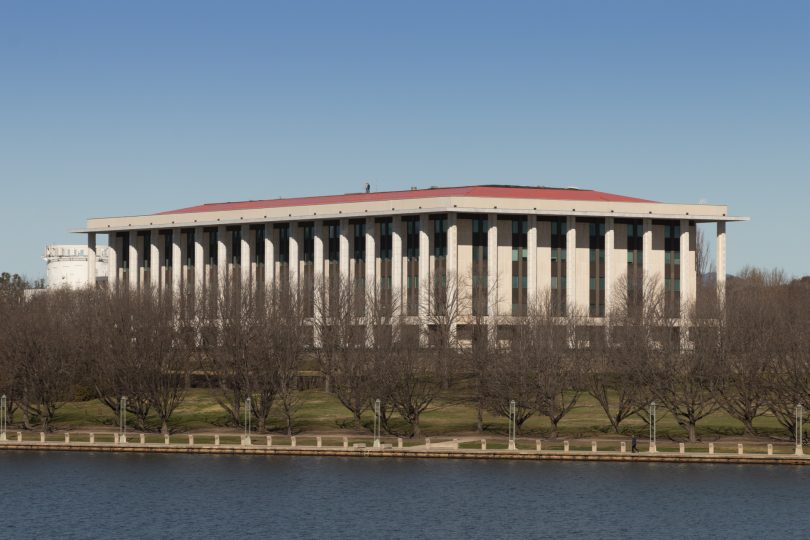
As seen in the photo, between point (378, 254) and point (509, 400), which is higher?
point (378, 254)

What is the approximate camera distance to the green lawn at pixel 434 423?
116438mm

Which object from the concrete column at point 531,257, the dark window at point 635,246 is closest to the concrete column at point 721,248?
the dark window at point 635,246

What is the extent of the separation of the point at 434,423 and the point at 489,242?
4541 cm

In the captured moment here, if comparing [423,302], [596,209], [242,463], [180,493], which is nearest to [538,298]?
[423,302]

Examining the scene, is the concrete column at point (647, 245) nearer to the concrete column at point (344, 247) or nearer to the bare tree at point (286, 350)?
the concrete column at point (344, 247)

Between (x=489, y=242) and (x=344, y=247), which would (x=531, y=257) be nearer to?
(x=489, y=242)

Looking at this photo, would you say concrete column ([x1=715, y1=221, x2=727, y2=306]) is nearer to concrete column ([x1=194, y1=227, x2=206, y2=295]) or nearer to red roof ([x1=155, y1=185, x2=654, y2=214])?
red roof ([x1=155, y1=185, x2=654, y2=214])

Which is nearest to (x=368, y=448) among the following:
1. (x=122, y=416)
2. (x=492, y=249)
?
(x=122, y=416)

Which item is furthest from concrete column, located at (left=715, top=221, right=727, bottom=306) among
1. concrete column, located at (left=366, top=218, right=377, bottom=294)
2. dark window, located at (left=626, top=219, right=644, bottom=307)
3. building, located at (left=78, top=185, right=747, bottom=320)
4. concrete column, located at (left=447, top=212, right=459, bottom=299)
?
concrete column, located at (left=366, top=218, right=377, bottom=294)

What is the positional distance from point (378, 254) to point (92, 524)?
93406 millimetres

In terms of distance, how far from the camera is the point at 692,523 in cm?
8225

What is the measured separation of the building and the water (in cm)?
5473

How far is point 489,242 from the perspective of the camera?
16575cm

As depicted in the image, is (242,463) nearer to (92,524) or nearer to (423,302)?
(92,524)
